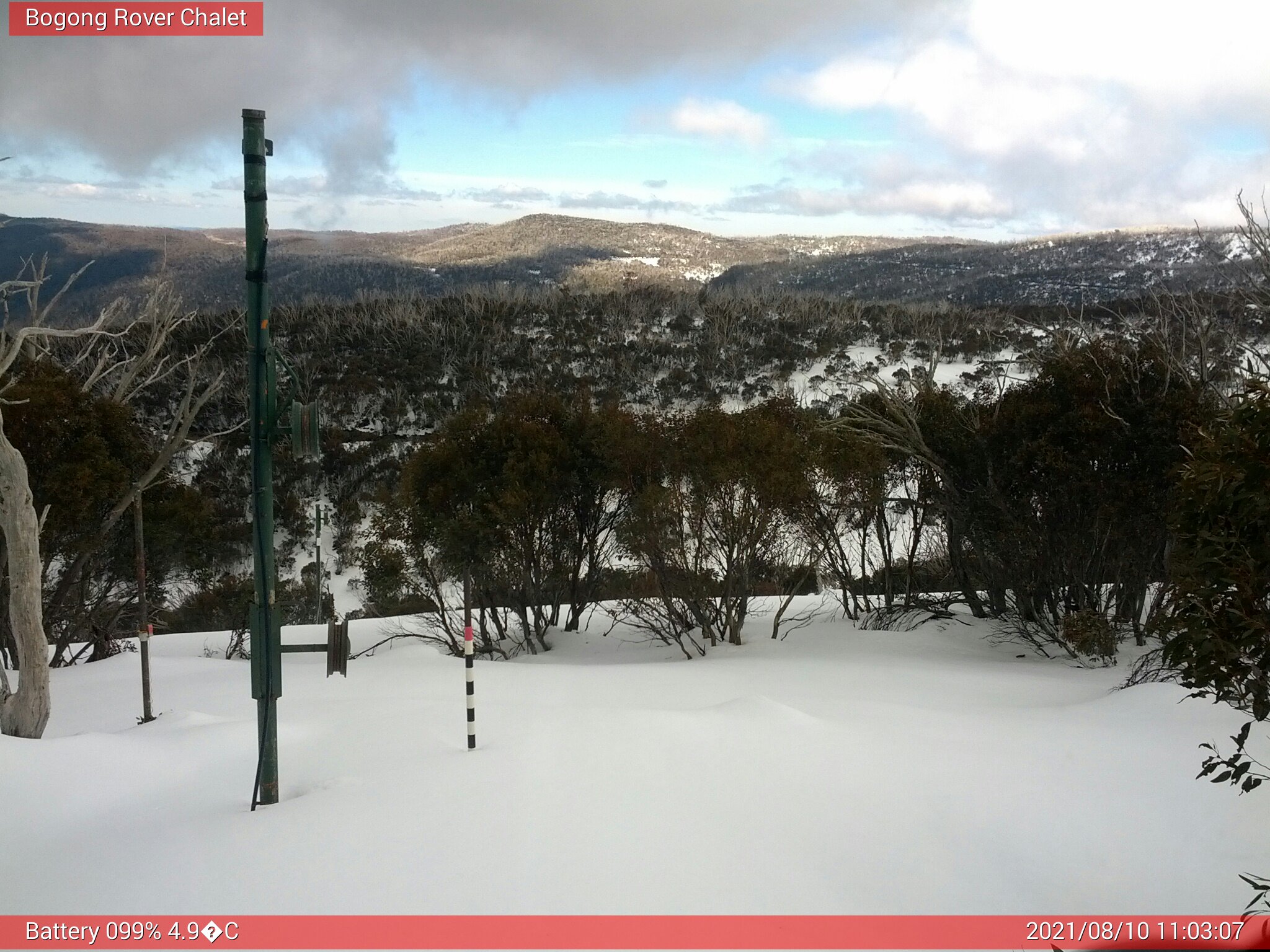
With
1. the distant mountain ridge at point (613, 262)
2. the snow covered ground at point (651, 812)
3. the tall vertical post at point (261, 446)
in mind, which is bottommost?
the snow covered ground at point (651, 812)

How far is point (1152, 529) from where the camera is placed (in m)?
12.6

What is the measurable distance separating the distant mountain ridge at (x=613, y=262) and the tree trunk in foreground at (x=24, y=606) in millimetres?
39550

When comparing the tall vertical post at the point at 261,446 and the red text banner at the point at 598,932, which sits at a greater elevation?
the tall vertical post at the point at 261,446

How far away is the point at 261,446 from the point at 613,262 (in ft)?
277

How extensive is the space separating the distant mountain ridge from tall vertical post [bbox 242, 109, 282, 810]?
43.0 m

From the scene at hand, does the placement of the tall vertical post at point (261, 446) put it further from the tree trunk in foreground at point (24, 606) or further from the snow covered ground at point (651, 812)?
the tree trunk in foreground at point (24, 606)

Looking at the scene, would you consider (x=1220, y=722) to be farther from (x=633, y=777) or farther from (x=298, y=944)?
(x=298, y=944)

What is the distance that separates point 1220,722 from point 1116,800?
181 cm

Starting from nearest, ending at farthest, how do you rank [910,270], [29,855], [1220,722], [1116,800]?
[29,855], [1116,800], [1220,722], [910,270]

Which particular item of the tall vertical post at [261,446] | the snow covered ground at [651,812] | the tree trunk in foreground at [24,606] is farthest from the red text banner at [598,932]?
the tree trunk in foreground at [24,606]

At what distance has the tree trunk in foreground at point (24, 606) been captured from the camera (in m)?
8.16

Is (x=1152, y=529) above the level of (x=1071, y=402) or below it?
below

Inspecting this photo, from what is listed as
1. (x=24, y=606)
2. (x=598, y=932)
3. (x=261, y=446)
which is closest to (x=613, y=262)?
(x=24, y=606)

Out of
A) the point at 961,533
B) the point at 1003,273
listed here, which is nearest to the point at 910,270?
the point at 1003,273
